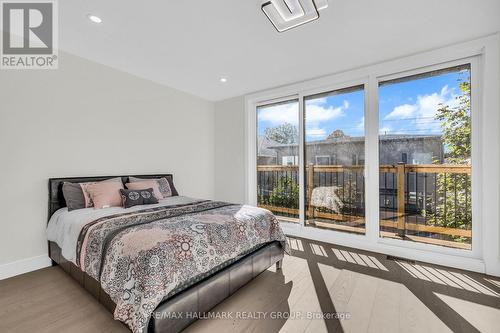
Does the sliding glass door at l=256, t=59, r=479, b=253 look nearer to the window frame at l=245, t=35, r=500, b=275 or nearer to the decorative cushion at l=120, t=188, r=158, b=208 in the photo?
the window frame at l=245, t=35, r=500, b=275

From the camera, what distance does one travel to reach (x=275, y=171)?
4.20 metres

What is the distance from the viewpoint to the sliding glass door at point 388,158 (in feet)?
8.83

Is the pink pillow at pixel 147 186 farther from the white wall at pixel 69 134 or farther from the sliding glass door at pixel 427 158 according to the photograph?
the sliding glass door at pixel 427 158

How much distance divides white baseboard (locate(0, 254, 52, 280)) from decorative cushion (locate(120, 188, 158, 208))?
1.09 meters

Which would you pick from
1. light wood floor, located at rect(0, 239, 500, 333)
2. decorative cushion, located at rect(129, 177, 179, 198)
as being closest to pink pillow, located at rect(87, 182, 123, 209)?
decorative cushion, located at rect(129, 177, 179, 198)

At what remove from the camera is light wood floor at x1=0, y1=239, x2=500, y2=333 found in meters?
1.66

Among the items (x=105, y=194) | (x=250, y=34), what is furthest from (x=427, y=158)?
(x=105, y=194)

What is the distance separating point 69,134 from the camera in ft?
9.20

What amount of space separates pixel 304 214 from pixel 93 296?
9.52 feet

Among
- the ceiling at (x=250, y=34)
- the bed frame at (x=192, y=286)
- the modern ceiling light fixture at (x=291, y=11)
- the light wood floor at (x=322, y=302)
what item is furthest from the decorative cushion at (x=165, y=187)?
the modern ceiling light fixture at (x=291, y=11)

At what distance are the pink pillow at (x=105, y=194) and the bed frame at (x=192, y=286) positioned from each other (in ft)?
1.07

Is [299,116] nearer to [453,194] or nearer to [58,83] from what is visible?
[453,194]

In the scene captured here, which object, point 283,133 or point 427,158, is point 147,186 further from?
point 427,158

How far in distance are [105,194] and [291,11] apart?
2.70 metres
